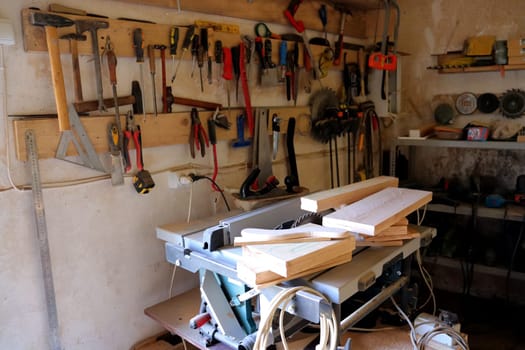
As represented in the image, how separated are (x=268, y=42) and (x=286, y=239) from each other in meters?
1.20

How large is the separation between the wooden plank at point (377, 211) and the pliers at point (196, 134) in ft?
2.34

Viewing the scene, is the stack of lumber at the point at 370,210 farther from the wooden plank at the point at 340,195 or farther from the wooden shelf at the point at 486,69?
the wooden shelf at the point at 486,69

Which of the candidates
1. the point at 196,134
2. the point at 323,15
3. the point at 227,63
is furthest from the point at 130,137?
the point at 323,15

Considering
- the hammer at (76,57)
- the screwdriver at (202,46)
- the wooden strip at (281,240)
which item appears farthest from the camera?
the screwdriver at (202,46)

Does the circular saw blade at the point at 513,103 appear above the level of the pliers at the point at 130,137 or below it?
above

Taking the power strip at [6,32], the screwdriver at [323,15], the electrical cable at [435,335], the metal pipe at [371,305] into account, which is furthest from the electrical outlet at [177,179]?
the screwdriver at [323,15]

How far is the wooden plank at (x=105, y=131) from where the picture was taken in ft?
4.38

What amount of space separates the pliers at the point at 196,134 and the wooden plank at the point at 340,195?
57 cm

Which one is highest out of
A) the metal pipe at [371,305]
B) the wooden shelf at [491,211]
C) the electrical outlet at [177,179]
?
the electrical outlet at [177,179]

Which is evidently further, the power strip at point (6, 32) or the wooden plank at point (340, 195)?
the wooden plank at point (340, 195)

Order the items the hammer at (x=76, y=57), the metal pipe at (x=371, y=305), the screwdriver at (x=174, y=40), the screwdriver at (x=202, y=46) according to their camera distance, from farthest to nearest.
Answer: the screwdriver at (x=202, y=46), the screwdriver at (x=174, y=40), the hammer at (x=76, y=57), the metal pipe at (x=371, y=305)

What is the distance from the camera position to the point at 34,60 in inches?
54.5

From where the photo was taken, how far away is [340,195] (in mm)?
1473

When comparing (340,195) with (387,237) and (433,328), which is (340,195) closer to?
(387,237)
